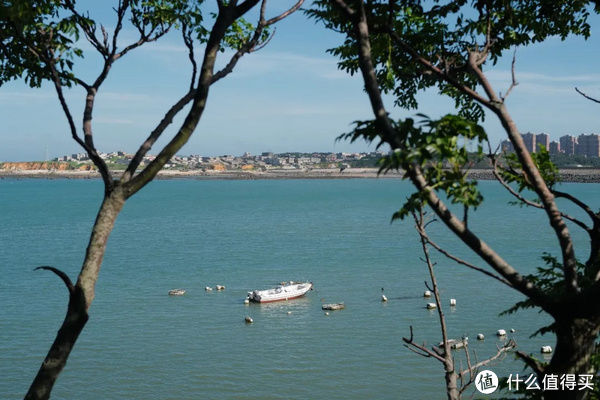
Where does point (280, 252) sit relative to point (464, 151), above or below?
below

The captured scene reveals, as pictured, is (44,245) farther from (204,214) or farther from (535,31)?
(535,31)

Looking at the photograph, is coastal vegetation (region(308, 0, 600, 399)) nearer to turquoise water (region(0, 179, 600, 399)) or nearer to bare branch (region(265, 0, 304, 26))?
bare branch (region(265, 0, 304, 26))

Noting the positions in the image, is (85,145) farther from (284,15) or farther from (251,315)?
(251,315)

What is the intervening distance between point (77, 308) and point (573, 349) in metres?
4.04

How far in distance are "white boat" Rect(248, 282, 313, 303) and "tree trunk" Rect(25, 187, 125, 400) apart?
35.4m

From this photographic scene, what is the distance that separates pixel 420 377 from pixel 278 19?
22873 millimetres

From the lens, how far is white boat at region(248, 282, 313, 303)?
4116 cm

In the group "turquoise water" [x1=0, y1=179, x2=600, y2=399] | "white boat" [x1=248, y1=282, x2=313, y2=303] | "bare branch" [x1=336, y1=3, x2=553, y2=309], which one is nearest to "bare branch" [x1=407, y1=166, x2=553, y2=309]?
"bare branch" [x1=336, y1=3, x2=553, y2=309]

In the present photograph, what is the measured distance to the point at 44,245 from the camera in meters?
72.4

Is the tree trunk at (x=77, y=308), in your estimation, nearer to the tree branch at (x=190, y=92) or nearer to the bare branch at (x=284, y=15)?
the tree branch at (x=190, y=92)

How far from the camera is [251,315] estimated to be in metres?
38.4

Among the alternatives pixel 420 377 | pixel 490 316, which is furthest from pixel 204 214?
pixel 420 377

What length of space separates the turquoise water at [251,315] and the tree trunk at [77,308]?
2140cm

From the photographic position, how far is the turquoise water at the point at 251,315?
1096 inches
